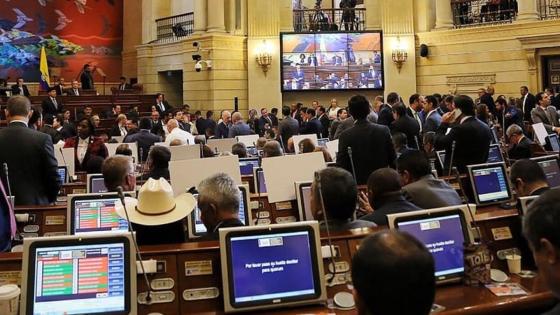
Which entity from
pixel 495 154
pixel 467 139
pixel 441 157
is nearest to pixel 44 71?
pixel 441 157

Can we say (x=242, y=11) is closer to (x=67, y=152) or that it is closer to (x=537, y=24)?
(x=537, y=24)

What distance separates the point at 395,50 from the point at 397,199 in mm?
13877

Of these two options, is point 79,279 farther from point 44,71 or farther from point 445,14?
point 44,71

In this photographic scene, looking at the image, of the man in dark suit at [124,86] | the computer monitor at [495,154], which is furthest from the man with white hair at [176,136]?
the man in dark suit at [124,86]

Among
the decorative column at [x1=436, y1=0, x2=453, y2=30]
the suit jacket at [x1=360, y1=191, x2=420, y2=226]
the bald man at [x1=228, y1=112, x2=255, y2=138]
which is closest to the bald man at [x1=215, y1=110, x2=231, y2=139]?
the bald man at [x1=228, y1=112, x2=255, y2=138]

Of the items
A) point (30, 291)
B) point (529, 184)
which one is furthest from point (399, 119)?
point (30, 291)

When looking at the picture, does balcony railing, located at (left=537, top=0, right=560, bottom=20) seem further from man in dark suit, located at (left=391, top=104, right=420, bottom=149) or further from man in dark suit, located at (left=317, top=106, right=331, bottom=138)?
man in dark suit, located at (left=391, top=104, right=420, bottom=149)

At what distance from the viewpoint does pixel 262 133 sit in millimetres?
14484

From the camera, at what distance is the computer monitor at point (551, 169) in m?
5.84

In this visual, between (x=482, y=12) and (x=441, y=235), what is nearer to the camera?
(x=441, y=235)

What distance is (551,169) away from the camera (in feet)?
19.4

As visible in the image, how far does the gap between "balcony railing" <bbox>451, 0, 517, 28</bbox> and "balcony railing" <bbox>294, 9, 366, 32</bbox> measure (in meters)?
2.96

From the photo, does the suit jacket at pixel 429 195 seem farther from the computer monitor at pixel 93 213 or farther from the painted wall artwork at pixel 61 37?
the painted wall artwork at pixel 61 37

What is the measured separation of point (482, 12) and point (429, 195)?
537 inches
